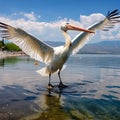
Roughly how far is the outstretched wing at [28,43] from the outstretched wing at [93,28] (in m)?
1.47

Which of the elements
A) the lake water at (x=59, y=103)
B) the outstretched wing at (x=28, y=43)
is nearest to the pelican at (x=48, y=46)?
the outstretched wing at (x=28, y=43)

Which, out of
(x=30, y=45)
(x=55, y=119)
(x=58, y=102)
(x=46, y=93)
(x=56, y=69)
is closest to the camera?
(x=55, y=119)

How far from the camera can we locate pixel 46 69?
1366 cm

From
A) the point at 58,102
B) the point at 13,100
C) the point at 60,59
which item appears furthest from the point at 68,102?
the point at 60,59

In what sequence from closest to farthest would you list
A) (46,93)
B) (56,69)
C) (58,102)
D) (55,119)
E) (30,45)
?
(55,119), (58,102), (46,93), (30,45), (56,69)

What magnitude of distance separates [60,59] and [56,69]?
814 millimetres

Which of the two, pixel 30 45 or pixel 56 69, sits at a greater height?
pixel 30 45

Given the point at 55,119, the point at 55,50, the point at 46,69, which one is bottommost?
the point at 55,119

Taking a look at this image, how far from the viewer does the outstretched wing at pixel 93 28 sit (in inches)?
553

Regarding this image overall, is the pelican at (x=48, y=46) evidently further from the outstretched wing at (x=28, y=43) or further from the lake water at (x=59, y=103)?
the lake water at (x=59, y=103)

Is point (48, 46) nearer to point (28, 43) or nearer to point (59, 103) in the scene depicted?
point (28, 43)

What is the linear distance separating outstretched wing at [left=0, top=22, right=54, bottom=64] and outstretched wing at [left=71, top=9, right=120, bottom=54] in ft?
4.82

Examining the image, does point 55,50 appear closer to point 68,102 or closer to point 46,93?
point 46,93

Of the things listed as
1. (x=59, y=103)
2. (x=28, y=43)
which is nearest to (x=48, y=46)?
(x=28, y=43)
